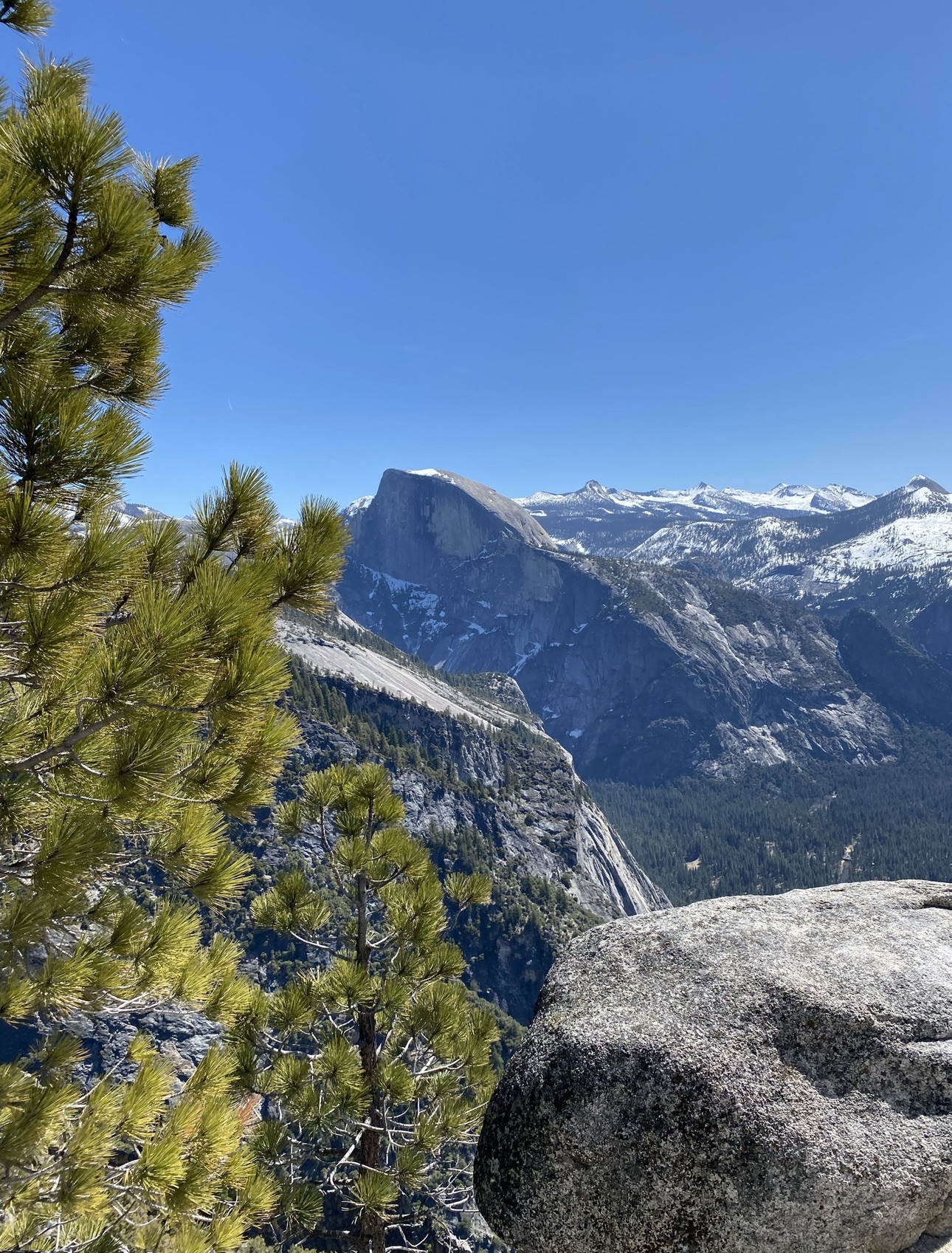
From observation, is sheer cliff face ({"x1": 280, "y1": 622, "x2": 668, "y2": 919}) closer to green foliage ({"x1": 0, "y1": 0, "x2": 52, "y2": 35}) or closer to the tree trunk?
the tree trunk

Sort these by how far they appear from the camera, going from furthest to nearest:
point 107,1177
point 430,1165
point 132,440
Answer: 1. point 430,1165
2. point 107,1177
3. point 132,440

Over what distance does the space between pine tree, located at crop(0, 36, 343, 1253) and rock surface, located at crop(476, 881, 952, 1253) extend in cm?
277

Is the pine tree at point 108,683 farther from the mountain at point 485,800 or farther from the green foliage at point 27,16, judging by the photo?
the mountain at point 485,800

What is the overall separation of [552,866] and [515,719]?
214 feet

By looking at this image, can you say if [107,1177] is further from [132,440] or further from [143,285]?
[143,285]

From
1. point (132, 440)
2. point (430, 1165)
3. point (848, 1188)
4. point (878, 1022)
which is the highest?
point (132, 440)

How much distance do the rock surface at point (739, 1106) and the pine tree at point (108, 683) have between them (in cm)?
277

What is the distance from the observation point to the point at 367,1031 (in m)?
7.24

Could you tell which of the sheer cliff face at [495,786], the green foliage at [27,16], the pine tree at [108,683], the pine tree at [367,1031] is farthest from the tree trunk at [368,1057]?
the sheer cliff face at [495,786]

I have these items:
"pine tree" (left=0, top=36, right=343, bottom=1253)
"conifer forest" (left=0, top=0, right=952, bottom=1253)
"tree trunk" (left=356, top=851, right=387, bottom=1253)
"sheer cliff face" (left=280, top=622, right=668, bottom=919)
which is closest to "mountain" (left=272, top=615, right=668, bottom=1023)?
"sheer cliff face" (left=280, top=622, right=668, bottom=919)

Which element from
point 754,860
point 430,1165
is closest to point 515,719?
point 754,860

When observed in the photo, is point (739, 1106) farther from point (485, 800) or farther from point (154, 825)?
point (485, 800)

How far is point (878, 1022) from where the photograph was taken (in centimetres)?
423

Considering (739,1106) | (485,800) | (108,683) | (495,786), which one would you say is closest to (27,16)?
(108,683)
